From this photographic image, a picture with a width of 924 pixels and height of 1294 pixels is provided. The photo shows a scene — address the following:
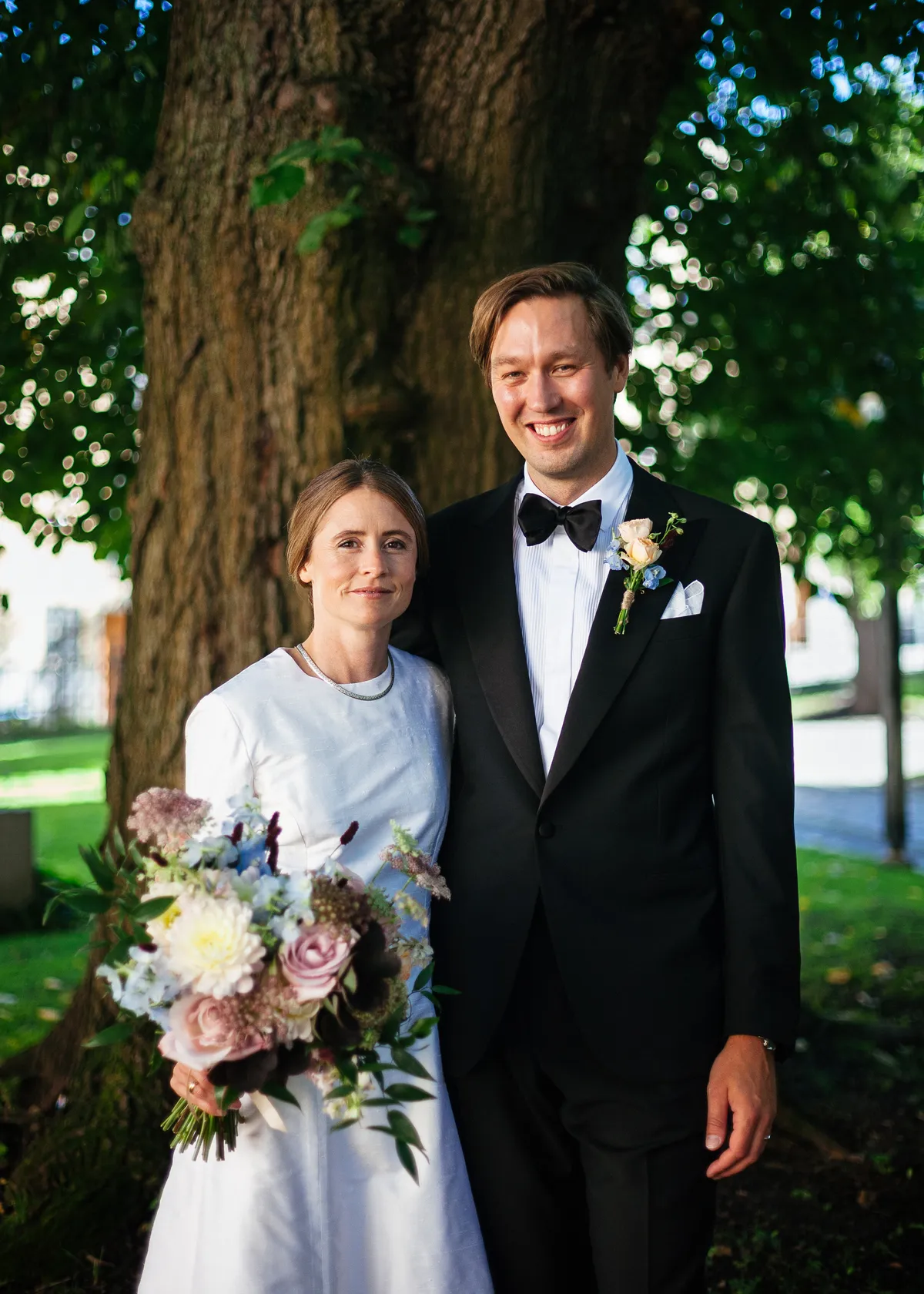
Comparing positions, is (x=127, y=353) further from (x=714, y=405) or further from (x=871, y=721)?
(x=871, y=721)

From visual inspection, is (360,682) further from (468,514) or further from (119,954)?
(119,954)

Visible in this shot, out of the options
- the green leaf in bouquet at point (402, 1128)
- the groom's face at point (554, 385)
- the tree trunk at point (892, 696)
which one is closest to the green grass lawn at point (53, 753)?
the tree trunk at point (892, 696)

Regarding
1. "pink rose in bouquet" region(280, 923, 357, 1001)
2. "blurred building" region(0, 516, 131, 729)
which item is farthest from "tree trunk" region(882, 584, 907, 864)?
"blurred building" region(0, 516, 131, 729)

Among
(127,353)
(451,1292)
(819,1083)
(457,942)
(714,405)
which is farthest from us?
(714,405)

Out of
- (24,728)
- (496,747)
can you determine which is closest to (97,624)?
(24,728)

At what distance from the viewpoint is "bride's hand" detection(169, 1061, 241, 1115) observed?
2088 millimetres

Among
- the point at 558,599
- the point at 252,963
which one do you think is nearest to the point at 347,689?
the point at 558,599

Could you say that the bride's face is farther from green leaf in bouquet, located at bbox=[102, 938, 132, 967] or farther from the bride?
green leaf in bouquet, located at bbox=[102, 938, 132, 967]

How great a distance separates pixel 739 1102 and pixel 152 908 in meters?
1.32

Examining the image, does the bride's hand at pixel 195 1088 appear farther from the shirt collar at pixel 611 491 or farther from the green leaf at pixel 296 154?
the green leaf at pixel 296 154

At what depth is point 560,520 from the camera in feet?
8.90

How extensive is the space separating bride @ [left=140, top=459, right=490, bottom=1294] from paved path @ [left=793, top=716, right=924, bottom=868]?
860 centimetres

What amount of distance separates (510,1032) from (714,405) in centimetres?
466

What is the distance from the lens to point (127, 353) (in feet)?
18.0
